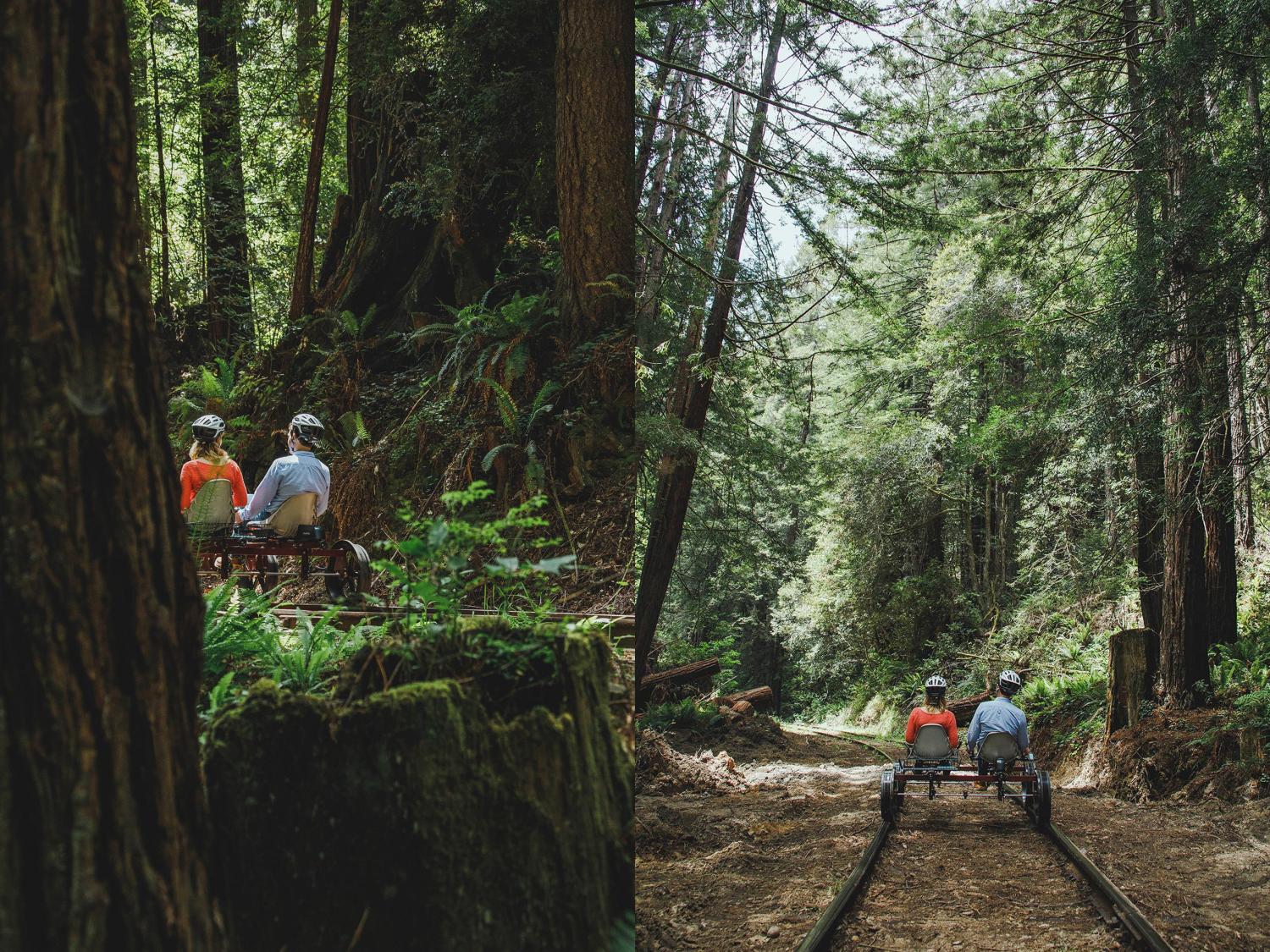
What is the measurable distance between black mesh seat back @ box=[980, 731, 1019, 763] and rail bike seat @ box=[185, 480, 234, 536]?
5.64m

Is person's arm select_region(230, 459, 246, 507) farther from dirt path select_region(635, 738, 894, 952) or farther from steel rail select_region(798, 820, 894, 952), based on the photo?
steel rail select_region(798, 820, 894, 952)

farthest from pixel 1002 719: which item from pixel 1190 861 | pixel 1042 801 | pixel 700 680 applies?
pixel 700 680

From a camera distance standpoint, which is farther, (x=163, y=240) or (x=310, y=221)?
(x=310, y=221)

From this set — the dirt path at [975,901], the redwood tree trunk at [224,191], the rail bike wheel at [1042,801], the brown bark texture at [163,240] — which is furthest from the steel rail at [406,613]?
the rail bike wheel at [1042,801]

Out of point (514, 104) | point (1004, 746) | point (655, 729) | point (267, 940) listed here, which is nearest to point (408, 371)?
point (514, 104)

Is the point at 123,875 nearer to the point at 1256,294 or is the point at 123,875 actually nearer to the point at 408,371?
the point at 408,371

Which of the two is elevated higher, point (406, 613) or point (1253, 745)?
point (406, 613)

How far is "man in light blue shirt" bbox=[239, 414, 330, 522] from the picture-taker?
302cm

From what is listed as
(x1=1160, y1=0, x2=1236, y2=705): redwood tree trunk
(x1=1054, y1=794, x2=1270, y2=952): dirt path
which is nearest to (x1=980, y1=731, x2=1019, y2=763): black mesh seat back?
(x1=1054, y1=794, x2=1270, y2=952): dirt path

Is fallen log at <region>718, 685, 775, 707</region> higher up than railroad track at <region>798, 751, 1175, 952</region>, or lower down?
lower down

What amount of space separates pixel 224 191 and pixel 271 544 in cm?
157

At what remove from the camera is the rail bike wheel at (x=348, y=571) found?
9.11ft

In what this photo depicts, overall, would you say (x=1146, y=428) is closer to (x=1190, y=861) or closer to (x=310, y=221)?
(x=1190, y=861)

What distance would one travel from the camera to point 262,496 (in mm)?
3041
